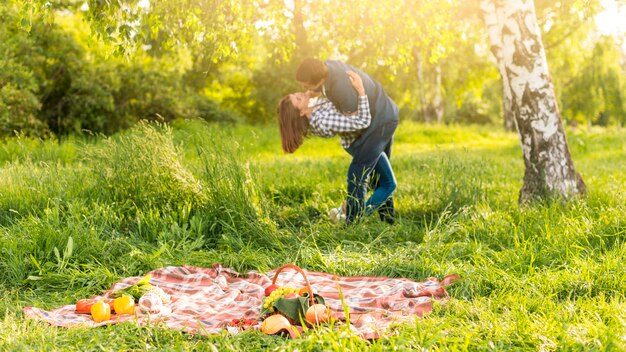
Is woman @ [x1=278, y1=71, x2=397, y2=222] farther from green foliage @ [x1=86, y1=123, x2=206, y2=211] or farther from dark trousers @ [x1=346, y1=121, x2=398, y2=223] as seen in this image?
green foliage @ [x1=86, y1=123, x2=206, y2=211]

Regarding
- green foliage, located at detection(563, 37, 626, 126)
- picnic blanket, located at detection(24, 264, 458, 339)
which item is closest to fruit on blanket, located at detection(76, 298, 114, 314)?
picnic blanket, located at detection(24, 264, 458, 339)

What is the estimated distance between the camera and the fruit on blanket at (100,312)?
3697 mm

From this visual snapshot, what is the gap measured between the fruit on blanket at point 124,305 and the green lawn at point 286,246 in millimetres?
253

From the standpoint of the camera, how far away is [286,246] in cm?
513

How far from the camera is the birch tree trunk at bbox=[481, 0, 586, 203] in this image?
661 cm

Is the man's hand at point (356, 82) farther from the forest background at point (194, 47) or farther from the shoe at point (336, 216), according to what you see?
the forest background at point (194, 47)

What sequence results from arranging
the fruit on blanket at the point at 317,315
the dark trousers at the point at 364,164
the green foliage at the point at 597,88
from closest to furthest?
the fruit on blanket at the point at 317,315, the dark trousers at the point at 364,164, the green foliage at the point at 597,88

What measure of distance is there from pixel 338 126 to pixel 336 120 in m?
0.06

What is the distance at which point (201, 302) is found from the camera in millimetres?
4168

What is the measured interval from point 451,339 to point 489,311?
0.51 meters

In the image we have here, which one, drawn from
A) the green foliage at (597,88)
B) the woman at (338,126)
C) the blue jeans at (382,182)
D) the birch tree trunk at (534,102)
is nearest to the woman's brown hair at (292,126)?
the woman at (338,126)

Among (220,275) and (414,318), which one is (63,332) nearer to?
(220,275)

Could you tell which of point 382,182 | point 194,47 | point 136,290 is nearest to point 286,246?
point 136,290

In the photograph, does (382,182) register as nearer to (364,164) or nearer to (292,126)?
(364,164)
